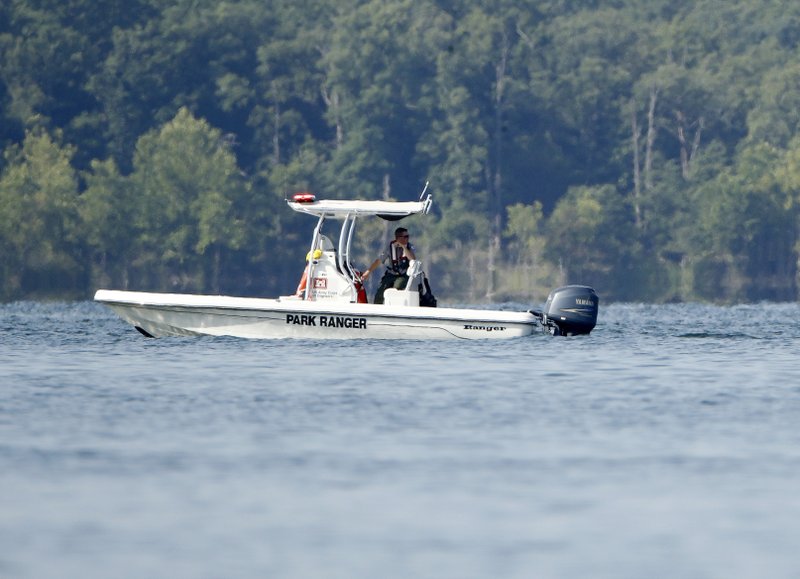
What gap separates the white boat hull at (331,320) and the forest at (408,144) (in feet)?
178

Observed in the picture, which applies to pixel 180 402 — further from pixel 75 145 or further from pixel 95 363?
pixel 75 145

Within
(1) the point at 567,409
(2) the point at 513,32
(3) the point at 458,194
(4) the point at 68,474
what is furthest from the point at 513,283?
(4) the point at 68,474

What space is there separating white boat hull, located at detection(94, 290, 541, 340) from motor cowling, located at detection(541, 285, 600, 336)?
421mm

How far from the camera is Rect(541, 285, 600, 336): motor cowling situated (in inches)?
1107

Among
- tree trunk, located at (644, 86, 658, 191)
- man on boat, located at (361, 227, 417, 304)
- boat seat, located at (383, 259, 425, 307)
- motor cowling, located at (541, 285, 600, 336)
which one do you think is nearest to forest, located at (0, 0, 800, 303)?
tree trunk, located at (644, 86, 658, 191)

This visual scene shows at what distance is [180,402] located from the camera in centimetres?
1986

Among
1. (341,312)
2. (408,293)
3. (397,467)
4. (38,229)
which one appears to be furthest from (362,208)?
(38,229)

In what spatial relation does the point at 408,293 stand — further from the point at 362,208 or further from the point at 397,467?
the point at 397,467

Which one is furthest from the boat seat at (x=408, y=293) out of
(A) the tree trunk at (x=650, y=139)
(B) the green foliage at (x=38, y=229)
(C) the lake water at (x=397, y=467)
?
(A) the tree trunk at (x=650, y=139)

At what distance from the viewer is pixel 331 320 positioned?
90.3 feet

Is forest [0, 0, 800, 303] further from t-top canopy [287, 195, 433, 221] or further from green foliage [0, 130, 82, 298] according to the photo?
t-top canopy [287, 195, 433, 221]

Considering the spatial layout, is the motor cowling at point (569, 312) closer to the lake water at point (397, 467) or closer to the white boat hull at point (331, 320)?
the white boat hull at point (331, 320)

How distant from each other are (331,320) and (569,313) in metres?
3.61

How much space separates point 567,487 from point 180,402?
6.89 metres
